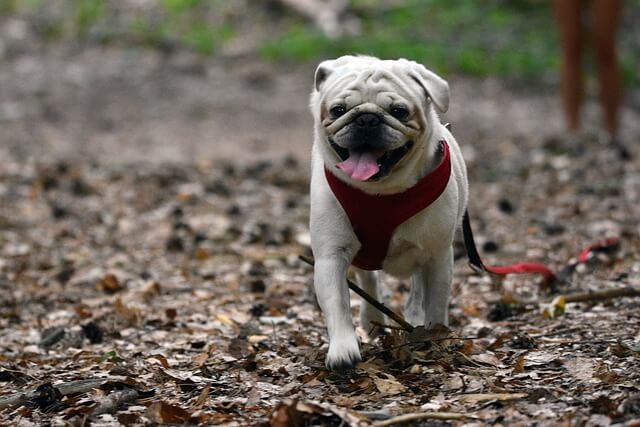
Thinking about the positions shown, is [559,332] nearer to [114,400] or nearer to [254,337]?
[254,337]

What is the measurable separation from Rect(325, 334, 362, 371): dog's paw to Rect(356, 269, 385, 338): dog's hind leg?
0.92 metres

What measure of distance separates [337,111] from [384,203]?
0.40m

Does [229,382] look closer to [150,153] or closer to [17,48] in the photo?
[150,153]

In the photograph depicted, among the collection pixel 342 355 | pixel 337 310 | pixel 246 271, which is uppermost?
pixel 337 310

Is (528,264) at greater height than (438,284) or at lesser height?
lesser

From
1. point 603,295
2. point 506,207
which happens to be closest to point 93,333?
point 603,295

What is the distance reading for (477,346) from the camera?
14.2ft

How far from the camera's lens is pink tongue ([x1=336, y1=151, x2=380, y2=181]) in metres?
3.90

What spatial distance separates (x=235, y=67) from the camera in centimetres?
1575

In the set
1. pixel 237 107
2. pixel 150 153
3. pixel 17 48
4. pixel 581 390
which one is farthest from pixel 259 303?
pixel 17 48

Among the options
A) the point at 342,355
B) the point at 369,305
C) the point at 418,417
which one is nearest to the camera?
the point at 418,417

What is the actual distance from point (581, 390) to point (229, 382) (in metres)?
1.30

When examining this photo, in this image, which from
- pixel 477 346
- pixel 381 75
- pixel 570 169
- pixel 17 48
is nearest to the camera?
pixel 381 75

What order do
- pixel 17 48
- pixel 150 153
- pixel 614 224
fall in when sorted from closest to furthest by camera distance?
1. pixel 614 224
2. pixel 150 153
3. pixel 17 48
